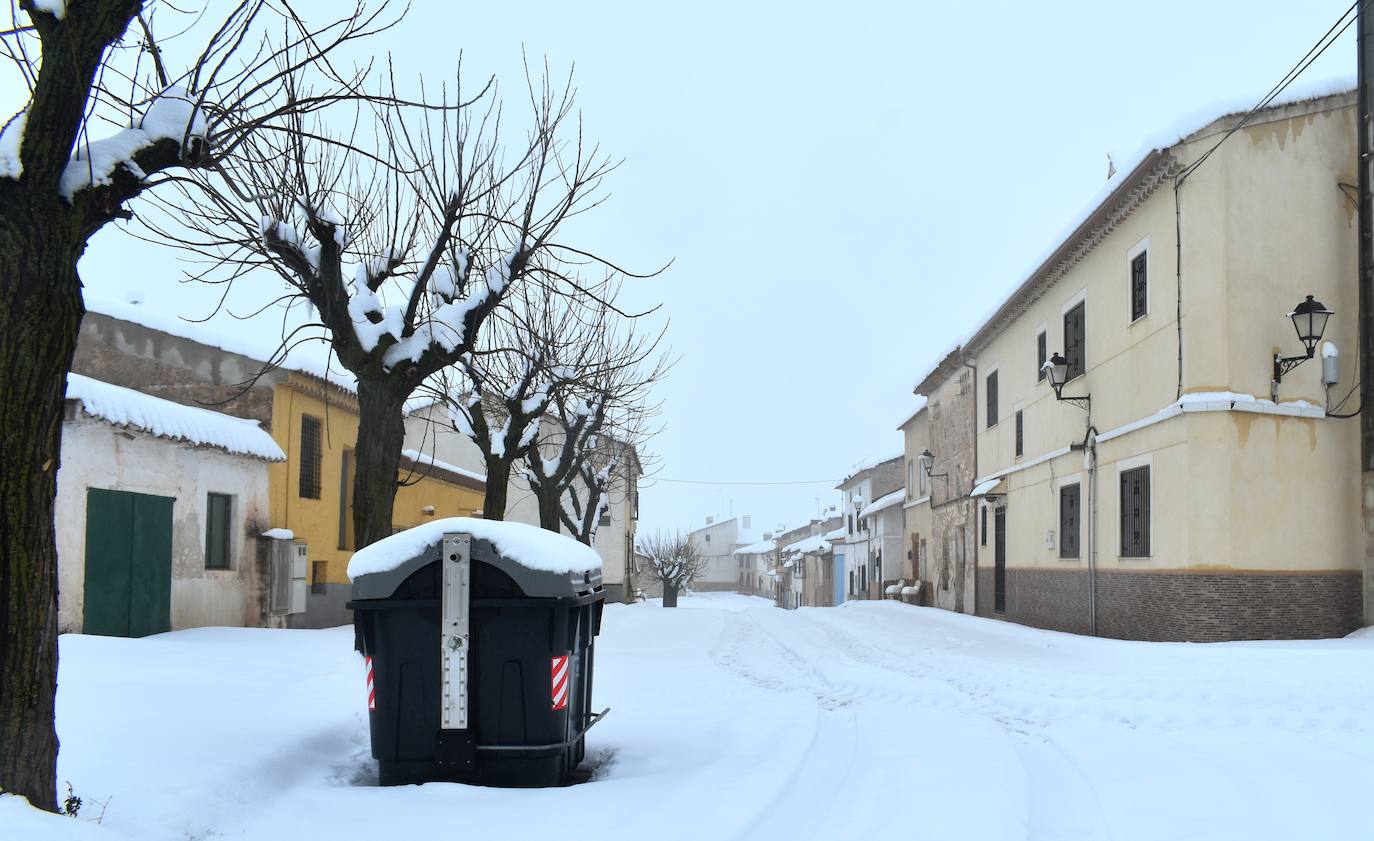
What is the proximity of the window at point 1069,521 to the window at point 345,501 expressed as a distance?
13308 mm

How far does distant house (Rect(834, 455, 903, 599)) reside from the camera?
1597 inches

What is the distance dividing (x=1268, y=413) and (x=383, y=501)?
413 inches

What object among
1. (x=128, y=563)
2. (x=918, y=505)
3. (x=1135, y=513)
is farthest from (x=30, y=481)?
(x=918, y=505)

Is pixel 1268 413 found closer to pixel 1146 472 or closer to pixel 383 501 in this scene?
pixel 1146 472

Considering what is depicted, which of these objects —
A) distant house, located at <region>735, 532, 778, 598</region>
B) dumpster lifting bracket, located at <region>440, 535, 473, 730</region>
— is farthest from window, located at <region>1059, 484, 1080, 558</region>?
distant house, located at <region>735, 532, 778, 598</region>

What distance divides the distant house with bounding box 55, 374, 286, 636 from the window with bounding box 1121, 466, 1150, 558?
510 inches

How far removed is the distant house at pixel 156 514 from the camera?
40.7 feet

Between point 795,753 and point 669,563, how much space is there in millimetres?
53835

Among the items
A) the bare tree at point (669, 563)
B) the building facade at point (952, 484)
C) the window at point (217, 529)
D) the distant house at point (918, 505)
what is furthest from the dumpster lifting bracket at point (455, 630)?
the bare tree at point (669, 563)

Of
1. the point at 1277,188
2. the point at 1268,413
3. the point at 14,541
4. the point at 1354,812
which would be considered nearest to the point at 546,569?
the point at 14,541

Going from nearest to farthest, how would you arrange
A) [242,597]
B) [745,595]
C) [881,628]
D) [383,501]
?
[383,501]
[242,597]
[881,628]
[745,595]

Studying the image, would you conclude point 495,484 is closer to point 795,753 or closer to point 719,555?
point 795,753

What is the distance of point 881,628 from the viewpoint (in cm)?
1903

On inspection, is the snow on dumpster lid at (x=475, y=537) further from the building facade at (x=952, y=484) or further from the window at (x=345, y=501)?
the building facade at (x=952, y=484)
